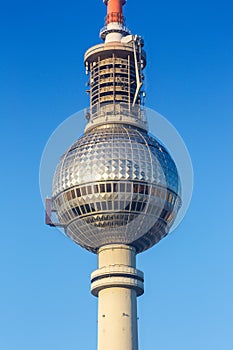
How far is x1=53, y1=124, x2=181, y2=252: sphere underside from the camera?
88.8 metres

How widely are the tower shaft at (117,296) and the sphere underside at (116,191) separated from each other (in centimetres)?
242

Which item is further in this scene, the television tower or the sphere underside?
the sphere underside

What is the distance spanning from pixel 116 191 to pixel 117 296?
12.2 m

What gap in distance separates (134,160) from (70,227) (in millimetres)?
11497

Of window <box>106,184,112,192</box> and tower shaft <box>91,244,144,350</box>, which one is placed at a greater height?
window <box>106,184,112,192</box>

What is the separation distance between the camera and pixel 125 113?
97.5 m

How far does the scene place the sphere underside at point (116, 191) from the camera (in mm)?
88750

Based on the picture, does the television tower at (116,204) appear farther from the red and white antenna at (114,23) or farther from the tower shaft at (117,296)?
the red and white antenna at (114,23)

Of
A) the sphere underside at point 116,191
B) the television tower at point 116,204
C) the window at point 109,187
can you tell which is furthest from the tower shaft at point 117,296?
the window at point 109,187

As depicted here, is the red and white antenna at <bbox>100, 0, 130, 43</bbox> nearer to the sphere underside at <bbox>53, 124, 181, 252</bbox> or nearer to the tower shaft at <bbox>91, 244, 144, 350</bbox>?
the sphere underside at <bbox>53, 124, 181, 252</bbox>

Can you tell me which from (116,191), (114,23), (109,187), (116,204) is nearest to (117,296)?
(116,204)

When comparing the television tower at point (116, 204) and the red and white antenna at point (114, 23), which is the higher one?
the red and white antenna at point (114, 23)

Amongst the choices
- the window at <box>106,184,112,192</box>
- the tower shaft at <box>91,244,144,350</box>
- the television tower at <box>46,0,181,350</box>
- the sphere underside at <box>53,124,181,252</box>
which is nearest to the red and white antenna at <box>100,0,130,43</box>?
the television tower at <box>46,0,181,350</box>

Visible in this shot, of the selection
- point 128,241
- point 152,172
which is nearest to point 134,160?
point 152,172
